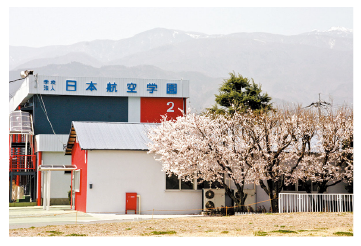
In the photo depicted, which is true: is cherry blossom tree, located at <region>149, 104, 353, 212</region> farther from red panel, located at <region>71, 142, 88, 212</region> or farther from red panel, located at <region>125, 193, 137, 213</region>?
red panel, located at <region>71, 142, 88, 212</region>

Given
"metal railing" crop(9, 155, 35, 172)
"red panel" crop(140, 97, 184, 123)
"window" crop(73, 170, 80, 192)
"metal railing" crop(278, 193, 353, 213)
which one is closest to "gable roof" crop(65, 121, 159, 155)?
"window" crop(73, 170, 80, 192)

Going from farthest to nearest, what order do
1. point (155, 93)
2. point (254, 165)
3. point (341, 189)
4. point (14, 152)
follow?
point (155, 93)
point (14, 152)
point (341, 189)
point (254, 165)

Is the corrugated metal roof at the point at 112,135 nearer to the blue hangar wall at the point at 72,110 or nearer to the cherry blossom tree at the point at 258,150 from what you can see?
the cherry blossom tree at the point at 258,150

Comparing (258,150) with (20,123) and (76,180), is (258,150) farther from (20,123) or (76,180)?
(20,123)

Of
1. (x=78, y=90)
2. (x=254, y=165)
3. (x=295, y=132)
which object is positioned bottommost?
(x=254, y=165)

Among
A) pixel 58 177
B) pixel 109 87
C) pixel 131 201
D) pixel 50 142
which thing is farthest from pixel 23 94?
pixel 131 201

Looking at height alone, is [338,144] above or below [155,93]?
below

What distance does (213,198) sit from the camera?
24.4 m

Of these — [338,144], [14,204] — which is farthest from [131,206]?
[14,204]

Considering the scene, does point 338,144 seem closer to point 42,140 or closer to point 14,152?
point 42,140

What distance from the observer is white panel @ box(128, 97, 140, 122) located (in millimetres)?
42969

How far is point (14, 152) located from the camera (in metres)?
39.9

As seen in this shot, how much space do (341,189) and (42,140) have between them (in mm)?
21907

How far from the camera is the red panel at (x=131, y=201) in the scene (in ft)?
77.9
